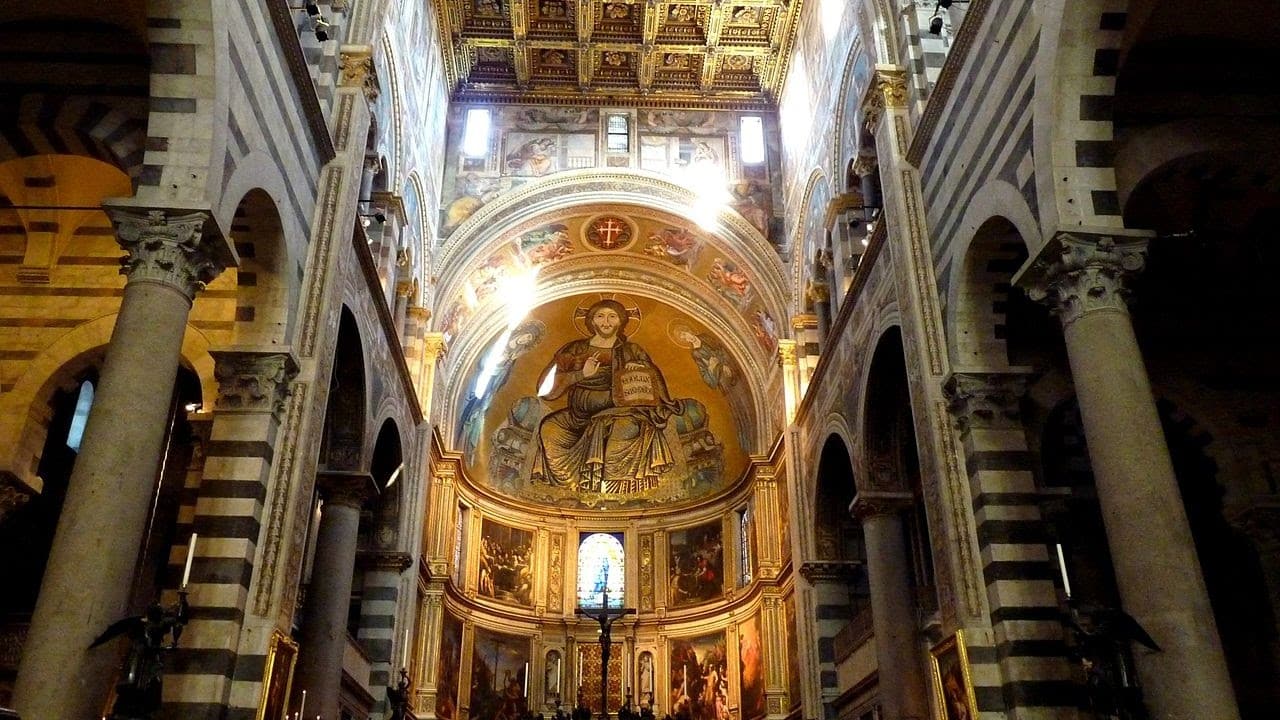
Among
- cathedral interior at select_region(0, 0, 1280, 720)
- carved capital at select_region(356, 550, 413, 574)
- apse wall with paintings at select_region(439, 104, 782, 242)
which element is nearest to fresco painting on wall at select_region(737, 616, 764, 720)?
Answer: cathedral interior at select_region(0, 0, 1280, 720)

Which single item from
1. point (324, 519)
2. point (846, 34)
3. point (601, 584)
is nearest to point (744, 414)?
point (601, 584)

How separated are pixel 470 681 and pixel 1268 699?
17788mm

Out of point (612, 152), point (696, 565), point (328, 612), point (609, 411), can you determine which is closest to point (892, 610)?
point (328, 612)

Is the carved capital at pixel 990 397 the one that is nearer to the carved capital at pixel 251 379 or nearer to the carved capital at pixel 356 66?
the carved capital at pixel 251 379

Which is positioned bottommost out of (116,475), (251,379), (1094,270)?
(116,475)

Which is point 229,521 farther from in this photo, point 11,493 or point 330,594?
point 330,594

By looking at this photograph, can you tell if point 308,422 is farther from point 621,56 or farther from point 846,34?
point 621,56

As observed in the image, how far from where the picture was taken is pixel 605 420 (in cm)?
2992

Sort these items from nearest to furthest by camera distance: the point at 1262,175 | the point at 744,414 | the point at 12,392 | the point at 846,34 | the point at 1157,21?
the point at 1157,21
the point at 1262,175
the point at 12,392
the point at 846,34
the point at 744,414

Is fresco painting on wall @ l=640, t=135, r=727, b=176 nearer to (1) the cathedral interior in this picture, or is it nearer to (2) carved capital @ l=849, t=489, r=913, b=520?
(1) the cathedral interior

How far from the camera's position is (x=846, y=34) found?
1742 centimetres

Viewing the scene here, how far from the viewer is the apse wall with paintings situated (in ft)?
77.3

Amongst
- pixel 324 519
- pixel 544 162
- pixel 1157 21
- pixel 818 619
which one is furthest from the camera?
pixel 544 162

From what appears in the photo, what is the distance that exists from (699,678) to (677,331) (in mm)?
9423
